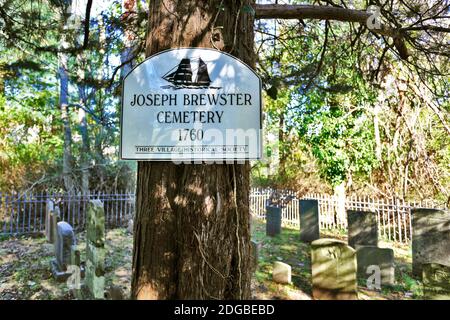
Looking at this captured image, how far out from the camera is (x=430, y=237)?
5.98 meters

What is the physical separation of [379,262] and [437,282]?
5.59ft

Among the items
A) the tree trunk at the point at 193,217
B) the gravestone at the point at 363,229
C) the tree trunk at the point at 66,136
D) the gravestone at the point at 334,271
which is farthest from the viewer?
the tree trunk at the point at 66,136

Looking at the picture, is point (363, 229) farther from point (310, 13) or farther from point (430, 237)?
point (310, 13)

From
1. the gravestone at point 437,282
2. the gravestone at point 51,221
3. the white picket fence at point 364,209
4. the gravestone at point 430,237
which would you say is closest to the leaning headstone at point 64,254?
the gravestone at point 51,221

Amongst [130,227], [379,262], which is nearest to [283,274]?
[379,262]

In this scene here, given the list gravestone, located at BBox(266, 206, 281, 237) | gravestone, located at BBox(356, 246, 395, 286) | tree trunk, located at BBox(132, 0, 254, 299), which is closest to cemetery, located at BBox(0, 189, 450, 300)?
gravestone, located at BBox(356, 246, 395, 286)

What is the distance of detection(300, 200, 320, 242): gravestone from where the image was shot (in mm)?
8664

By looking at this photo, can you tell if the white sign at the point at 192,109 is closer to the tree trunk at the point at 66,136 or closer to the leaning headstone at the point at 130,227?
the leaning headstone at the point at 130,227

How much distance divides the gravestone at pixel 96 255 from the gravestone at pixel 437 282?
15.4 ft

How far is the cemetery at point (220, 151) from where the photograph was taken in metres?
1.45

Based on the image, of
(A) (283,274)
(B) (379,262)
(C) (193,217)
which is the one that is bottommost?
(A) (283,274)

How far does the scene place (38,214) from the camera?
10.2 meters
